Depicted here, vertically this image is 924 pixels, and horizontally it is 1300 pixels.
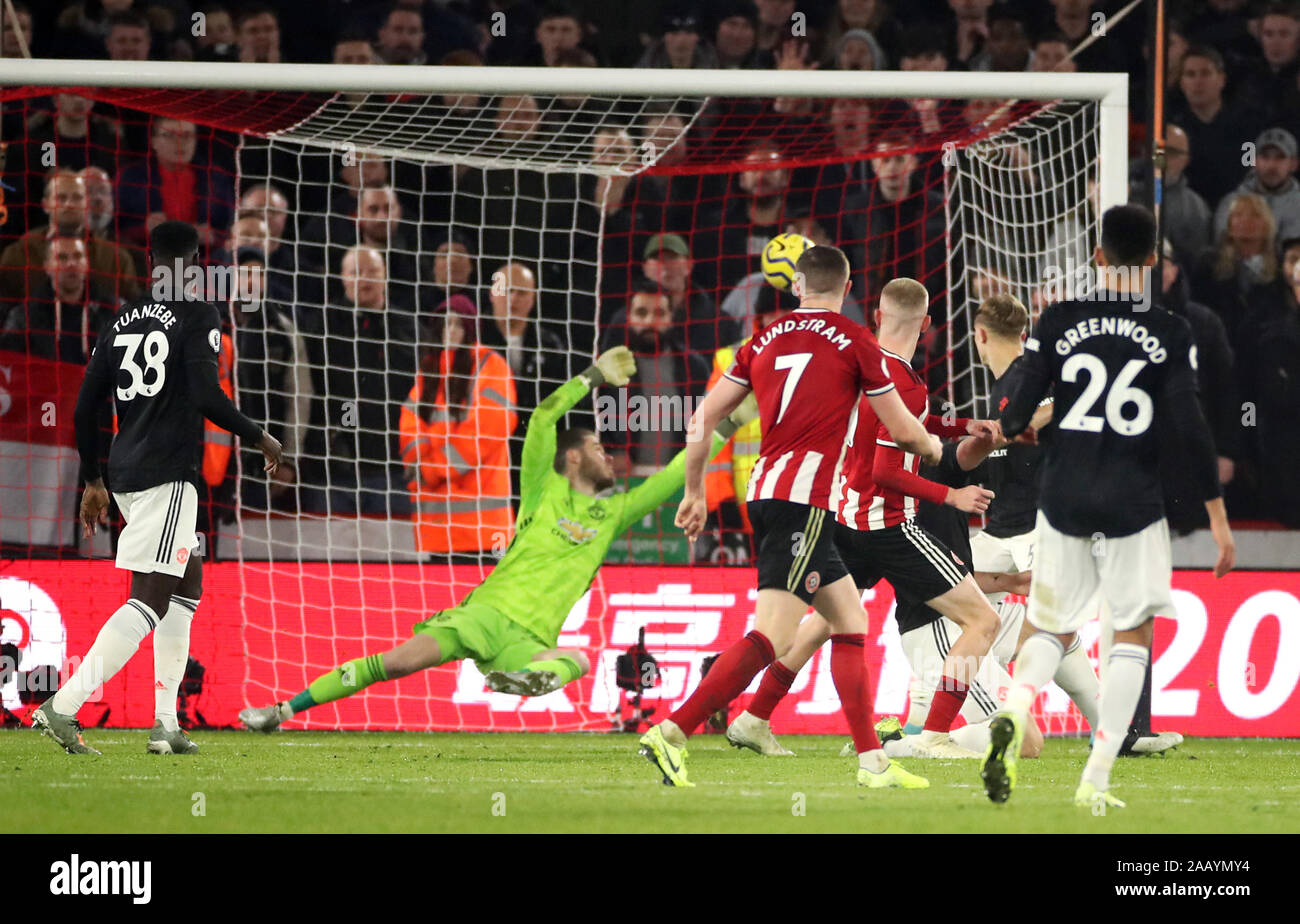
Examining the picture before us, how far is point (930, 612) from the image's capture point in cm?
748

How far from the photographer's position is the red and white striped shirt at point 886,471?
6676mm

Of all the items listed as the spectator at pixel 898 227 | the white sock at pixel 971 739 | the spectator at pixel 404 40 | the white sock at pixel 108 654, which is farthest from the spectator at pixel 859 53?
the white sock at pixel 108 654

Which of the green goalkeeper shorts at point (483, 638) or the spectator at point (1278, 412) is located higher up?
the spectator at point (1278, 412)

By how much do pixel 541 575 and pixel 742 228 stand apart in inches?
137

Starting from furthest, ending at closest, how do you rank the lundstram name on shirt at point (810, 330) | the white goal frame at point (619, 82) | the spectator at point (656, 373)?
the spectator at point (656, 373)
the white goal frame at point (619, 82)
the lundstram name on shirt at point (810, 330)

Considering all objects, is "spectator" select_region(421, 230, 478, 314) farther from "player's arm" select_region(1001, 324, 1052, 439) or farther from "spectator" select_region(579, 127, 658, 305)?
"player's arm" select_region(1001, 324, 1052, 439)

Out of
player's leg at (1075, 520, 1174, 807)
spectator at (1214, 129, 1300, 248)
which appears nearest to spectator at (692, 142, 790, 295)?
spectator at (1214, 129, 1300, 248)

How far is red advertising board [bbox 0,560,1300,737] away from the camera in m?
8.74

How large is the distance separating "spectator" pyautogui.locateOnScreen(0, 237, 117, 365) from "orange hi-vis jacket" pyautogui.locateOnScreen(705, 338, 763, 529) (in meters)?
3.18

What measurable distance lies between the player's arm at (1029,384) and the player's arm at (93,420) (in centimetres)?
364

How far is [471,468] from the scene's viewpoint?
9.25 meters

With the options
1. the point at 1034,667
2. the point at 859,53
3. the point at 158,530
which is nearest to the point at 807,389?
the point at 1034,667

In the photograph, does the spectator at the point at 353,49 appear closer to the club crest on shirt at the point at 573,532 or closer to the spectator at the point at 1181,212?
the club crest on shirt at the point at 573,532

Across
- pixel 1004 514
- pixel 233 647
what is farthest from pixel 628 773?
pixel 233 647
